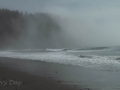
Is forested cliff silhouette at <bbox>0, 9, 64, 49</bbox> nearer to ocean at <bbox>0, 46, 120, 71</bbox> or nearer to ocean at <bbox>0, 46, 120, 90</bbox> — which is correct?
ocean at <bbox>0, 46, 120, 71</bbox>

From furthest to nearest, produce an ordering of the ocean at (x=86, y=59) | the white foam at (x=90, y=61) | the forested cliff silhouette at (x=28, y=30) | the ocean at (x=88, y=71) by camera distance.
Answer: the forested cliff silhouette at (x=28, y=30) → the ocean at (x=86, y=59) → the white foam at (x=90, y=61) → the ocean at (x=88, y=71)

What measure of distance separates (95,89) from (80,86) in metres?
0.67

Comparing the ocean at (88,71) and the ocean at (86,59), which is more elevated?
the ocean at (88,71)

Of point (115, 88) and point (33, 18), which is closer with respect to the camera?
point (115, 88)

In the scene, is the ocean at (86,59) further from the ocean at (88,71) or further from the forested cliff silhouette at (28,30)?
the forested cliff silhouette at (28,30)

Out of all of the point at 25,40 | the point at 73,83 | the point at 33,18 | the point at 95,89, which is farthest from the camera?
the point at 33,18

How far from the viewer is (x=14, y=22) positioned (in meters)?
84.6

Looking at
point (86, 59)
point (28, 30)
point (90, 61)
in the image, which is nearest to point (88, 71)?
point (90, 61)

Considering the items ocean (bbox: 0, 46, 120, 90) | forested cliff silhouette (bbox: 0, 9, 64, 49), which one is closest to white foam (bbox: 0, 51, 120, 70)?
ocean (bbox: 0, 46, 120, 90)

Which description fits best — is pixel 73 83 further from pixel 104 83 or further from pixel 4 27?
pixel 4 27

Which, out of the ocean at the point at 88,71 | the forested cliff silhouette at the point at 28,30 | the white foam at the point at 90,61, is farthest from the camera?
the forested cliff silhouette at the point at 28,30

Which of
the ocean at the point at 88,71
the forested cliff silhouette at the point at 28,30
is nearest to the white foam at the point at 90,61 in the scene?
the ocean at the point at 88,71

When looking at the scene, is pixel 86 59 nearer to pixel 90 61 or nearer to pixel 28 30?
pixel 90 61

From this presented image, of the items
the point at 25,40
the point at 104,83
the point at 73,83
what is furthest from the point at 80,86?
the point at 25,40
